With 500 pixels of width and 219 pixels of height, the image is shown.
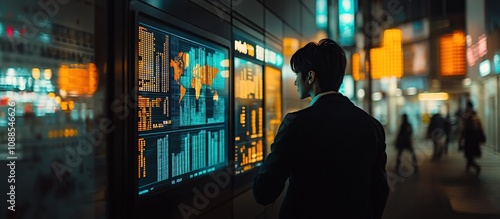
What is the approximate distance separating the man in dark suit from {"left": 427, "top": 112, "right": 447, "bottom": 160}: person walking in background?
42.0 ft

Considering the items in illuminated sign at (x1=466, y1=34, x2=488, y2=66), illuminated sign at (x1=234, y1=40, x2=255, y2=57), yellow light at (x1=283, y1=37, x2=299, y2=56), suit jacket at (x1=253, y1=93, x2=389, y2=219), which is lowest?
suit jacket at (x1=253, y1=93, x2=389, y2=219)

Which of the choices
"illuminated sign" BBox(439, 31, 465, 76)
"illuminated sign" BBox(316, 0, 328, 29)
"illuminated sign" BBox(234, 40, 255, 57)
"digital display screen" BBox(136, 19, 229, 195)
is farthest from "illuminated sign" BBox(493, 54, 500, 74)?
"digital display screen" BBox(136, 19, 229, 195)

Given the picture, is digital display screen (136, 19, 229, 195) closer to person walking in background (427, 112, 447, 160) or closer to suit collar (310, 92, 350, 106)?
suit collar (310, 92, 350, 106)

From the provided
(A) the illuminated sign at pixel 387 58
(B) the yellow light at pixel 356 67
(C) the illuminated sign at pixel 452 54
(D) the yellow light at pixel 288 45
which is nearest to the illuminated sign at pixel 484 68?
(C) the illuminated sign at pixel 452 54

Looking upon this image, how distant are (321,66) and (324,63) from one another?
0.02m

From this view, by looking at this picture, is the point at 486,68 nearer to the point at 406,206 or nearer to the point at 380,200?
the point at 406,206

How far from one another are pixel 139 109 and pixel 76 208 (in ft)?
2.22

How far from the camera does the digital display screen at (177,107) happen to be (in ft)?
8.95

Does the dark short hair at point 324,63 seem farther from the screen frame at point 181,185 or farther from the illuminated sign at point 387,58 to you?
the illuminated sign at point 387,58

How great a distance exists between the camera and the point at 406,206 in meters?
7.46

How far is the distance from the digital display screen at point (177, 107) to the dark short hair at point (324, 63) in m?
1.17

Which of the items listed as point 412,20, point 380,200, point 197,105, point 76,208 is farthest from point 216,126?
point 412,20

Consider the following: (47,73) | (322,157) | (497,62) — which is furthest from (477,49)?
(47,73)

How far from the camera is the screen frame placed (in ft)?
8.52
